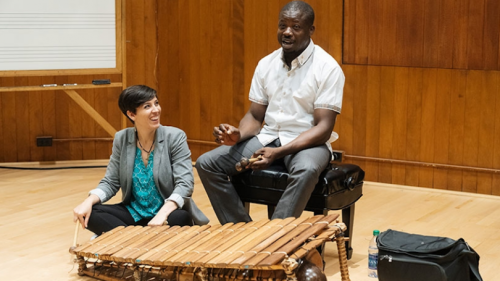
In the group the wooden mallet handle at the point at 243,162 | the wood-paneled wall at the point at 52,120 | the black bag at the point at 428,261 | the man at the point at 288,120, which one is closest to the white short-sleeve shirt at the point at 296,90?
the man at the point at 288,120

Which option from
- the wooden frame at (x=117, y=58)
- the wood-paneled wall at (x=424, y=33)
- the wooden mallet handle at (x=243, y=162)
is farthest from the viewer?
the wooden frame at (x=117, y=58)

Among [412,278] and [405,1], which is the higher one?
[405,1]

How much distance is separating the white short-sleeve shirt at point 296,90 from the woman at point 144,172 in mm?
496

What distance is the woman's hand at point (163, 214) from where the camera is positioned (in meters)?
3.46

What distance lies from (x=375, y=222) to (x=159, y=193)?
1402 millimetres

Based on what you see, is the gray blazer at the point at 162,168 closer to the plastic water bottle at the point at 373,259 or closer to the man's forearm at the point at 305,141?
the man's forearm at the point at 305,141

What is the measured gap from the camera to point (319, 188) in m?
3.58

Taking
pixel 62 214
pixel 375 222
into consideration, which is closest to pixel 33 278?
pixel 62 214

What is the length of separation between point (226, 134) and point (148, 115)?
1.31 feet

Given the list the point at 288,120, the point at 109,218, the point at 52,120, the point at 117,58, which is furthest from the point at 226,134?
the point at 52,120

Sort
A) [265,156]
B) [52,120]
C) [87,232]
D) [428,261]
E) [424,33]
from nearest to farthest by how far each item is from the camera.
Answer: [428,261]
[265,156]
[87,232]
[424,33]
[52,120]

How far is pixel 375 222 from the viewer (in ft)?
14.5

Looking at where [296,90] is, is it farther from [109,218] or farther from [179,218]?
[109,218]

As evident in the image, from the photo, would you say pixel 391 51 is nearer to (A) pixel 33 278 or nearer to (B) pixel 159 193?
(B) pixel 159 193
